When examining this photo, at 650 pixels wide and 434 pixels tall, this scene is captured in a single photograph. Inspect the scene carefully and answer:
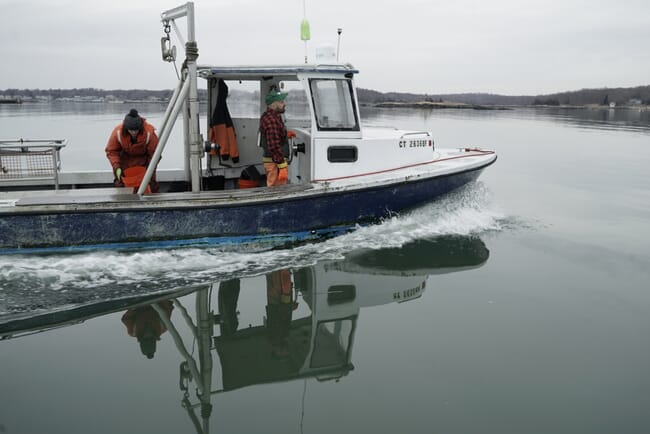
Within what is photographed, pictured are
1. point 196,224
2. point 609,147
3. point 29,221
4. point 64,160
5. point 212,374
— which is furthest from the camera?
point 609,147

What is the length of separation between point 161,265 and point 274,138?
201 cm

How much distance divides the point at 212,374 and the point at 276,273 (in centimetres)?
197

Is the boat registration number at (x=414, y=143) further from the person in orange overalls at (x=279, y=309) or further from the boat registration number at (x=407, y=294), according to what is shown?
the person in orange overalls at (x=279, y=309)

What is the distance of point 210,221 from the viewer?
613cm

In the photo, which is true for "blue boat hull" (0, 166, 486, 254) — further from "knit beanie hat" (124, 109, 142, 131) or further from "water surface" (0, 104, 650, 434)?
"knit beanie hat" (124, 109, 142, 131)

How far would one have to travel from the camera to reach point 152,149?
6480 millimetres

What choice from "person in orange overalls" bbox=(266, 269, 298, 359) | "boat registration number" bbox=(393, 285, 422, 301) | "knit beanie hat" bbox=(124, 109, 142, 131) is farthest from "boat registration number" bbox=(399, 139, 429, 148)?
"knit beanie hat" bbox=(124, 109, 142, 131)

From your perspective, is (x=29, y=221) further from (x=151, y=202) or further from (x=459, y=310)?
(x=459, y=310)

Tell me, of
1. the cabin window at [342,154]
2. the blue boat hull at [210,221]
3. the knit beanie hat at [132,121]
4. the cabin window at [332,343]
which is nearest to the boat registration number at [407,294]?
the cabin window at [332,343]

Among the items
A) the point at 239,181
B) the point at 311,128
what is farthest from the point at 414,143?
the point at 239,181

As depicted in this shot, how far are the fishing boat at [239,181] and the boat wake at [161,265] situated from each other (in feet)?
0.50

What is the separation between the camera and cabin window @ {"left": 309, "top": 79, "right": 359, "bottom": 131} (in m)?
6.62

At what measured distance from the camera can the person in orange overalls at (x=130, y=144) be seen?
624 cm

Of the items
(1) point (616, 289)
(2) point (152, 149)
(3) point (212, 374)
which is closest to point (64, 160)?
(2) point (152, 149)
